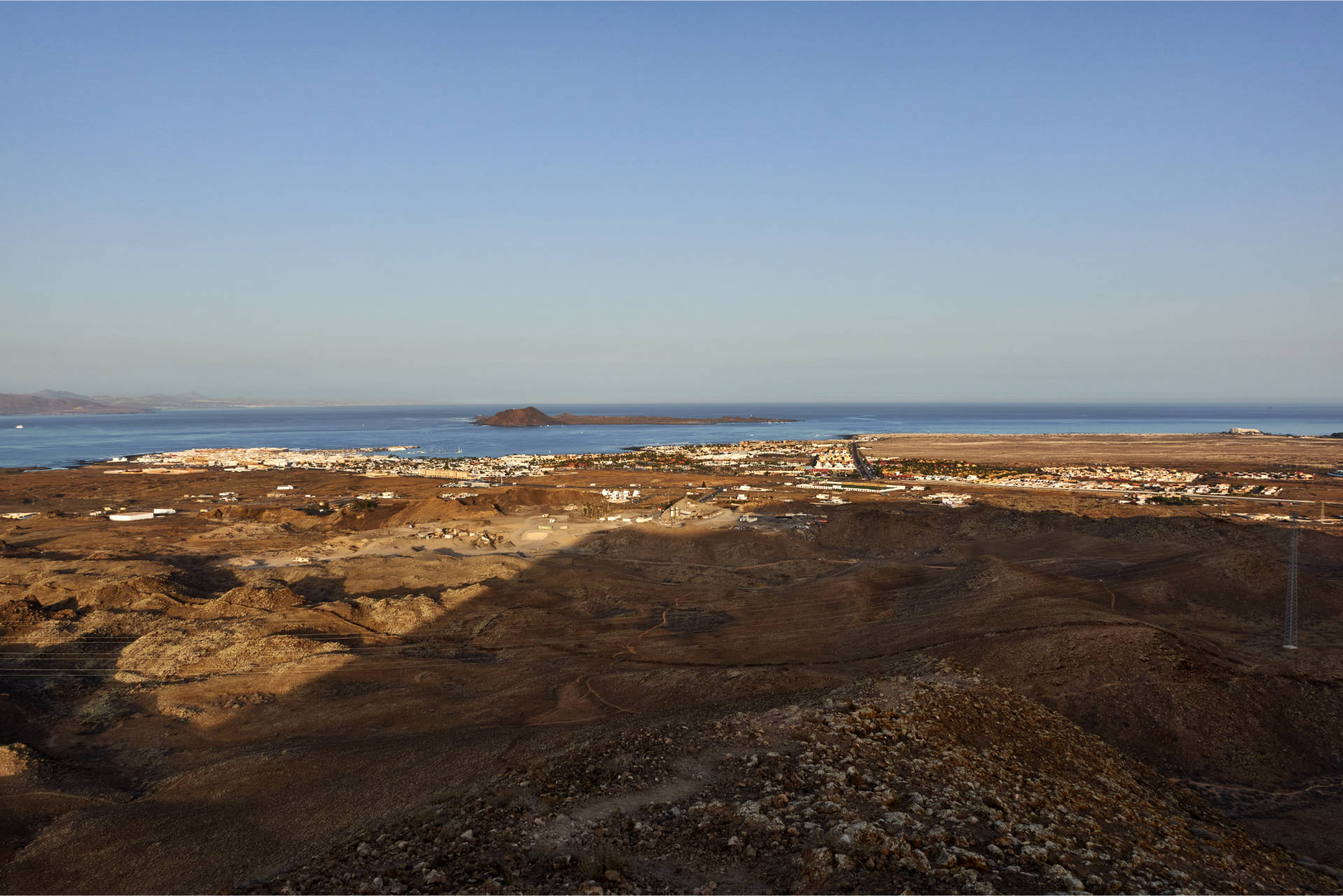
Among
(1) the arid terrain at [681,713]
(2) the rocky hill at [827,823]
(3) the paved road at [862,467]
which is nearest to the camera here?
(2) the rocky hill at [827,823]

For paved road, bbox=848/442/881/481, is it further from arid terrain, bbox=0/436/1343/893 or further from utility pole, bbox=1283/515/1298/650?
utility pole, bbox=1283/515/1298/650

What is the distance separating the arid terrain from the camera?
10.5m

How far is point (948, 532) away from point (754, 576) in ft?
59.0

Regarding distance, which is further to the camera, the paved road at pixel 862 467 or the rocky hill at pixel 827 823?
the paved road at pixel 862 467

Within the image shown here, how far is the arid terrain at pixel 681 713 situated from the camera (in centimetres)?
1052

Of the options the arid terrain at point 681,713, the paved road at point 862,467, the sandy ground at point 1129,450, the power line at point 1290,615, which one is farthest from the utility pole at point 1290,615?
the sandy ground at point 1129,450

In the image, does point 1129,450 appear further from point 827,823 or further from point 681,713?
point 827,823

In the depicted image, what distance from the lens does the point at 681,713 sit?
17641 millimetres

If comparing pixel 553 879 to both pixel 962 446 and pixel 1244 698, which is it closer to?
pixel 1244 698

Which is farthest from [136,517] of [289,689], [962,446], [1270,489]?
[962,446]

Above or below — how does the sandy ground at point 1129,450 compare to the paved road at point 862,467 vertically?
above

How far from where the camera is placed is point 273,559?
44938mm

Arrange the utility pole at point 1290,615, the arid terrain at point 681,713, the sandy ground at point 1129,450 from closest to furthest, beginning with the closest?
the arid terrain at point 681,713 < the utility pole at point 1290,615 < the sandy ground at point 1129,450

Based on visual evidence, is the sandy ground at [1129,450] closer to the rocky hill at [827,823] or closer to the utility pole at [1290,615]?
the utility pole at [1290,615]
